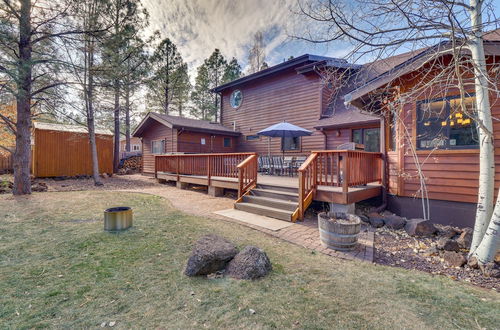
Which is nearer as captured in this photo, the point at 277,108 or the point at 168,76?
the point at 277,108

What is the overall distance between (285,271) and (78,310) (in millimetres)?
2102

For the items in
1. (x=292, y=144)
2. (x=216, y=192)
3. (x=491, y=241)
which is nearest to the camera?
(x=491, y=241)

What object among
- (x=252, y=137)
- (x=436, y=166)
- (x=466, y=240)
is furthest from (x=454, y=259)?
(x=252, y=137)

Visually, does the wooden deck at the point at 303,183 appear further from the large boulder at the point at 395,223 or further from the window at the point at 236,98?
the window at the point at 236,98

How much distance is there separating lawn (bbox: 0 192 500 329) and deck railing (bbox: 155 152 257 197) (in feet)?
8.94

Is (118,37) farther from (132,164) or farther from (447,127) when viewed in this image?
(132,164)

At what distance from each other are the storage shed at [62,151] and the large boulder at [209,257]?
1315 centimetres

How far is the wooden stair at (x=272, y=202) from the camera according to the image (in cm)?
507

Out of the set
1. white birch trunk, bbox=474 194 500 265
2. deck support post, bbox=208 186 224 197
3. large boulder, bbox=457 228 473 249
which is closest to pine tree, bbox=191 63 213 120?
deck support post, bbox=208 186 224 197

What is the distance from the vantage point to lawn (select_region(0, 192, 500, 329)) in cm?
194

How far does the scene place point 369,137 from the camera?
8.75 metres

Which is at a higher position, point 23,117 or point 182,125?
point 182,125

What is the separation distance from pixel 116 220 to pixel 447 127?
688 cm

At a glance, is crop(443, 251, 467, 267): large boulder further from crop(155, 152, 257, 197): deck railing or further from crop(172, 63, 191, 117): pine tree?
crop(172, 63, 191, 117): pine tree
